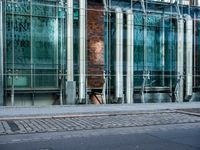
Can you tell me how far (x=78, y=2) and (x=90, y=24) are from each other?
125 centimetres

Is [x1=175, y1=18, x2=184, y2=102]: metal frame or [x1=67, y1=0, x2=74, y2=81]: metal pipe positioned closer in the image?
[x1=67, y1=0, x2=74, y2=81]: metal pipe

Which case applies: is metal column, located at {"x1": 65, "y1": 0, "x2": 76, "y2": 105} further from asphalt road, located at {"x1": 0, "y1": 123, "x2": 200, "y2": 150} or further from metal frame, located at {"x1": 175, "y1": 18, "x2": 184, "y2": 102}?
asphalt road, located at {"x1": 0, "y1": 123, "x2": 200, "y2": 150}

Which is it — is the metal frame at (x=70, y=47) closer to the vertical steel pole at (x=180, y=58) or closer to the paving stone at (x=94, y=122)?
the paving stone at (x=94, y=122)

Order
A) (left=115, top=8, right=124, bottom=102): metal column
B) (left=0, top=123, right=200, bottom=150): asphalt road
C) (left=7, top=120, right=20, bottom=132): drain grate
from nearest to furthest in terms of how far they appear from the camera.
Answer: (left=0, top=123, right=200, bottom=150): asphalt road, (left=7, top=120, right=20, bottom=132): drain grate, (left=115, top=8, right=124, bottom=102): metal column

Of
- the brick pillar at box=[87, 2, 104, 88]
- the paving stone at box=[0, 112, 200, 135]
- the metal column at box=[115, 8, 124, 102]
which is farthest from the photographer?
the metal column at box=[115, 8, 124, 102]

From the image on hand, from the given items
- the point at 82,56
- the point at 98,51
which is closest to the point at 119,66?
the point at 98,51

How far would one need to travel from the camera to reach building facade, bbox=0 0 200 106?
19.5 metres

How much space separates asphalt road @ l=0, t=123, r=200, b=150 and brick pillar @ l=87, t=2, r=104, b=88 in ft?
30.2

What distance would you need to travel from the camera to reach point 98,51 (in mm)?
20984

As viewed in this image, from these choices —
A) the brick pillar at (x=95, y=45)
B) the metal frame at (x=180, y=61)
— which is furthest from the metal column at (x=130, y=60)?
the metal frame at (x=180, y=61)

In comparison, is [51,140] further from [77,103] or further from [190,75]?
[190,75]

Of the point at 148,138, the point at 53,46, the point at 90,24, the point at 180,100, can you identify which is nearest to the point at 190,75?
the point at 180,100

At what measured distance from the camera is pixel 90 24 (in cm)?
2097

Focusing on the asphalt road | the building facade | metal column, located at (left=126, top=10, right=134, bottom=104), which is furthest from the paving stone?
metal column, located at (left=126, top=10, right=134, bottom=104)
